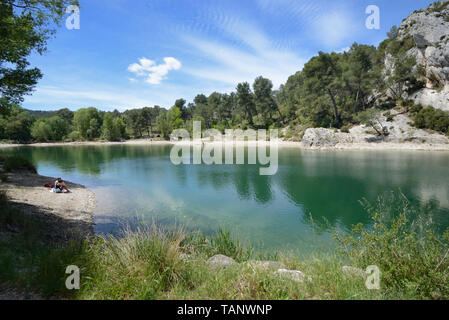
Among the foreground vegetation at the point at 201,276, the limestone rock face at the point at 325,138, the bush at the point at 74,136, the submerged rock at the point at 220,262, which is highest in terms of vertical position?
the bush at the point at 74,136

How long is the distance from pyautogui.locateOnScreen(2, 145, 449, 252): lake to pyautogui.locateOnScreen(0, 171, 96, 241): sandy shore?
80 centimetres

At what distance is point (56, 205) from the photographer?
11.8 m

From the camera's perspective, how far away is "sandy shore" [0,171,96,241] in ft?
29.8

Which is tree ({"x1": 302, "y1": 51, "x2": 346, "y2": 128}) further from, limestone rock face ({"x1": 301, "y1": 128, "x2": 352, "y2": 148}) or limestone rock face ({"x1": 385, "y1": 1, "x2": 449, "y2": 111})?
limestone rock face ({"x1": 385, "y1": 1, "x2": 449, "y2": 111})

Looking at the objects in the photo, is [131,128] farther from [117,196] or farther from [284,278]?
[284,278]

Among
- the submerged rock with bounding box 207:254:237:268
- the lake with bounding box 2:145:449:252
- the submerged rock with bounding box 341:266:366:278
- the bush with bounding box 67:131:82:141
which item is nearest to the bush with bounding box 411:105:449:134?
the lake with bounding box 2:145:449:252

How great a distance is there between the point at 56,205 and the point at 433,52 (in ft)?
217

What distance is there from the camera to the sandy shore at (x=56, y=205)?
9094 millimetres

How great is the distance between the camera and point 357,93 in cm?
5244

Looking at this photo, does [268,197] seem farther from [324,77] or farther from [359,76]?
[359,76]

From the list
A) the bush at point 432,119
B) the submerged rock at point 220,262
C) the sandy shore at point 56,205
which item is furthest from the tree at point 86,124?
the bush at point 432,119

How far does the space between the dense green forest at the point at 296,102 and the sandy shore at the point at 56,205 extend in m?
4.73

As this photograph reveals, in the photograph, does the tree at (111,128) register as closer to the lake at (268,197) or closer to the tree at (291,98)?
the lake at (268,197)

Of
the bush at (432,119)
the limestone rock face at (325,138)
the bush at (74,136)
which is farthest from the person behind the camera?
the bush at (74,136)
